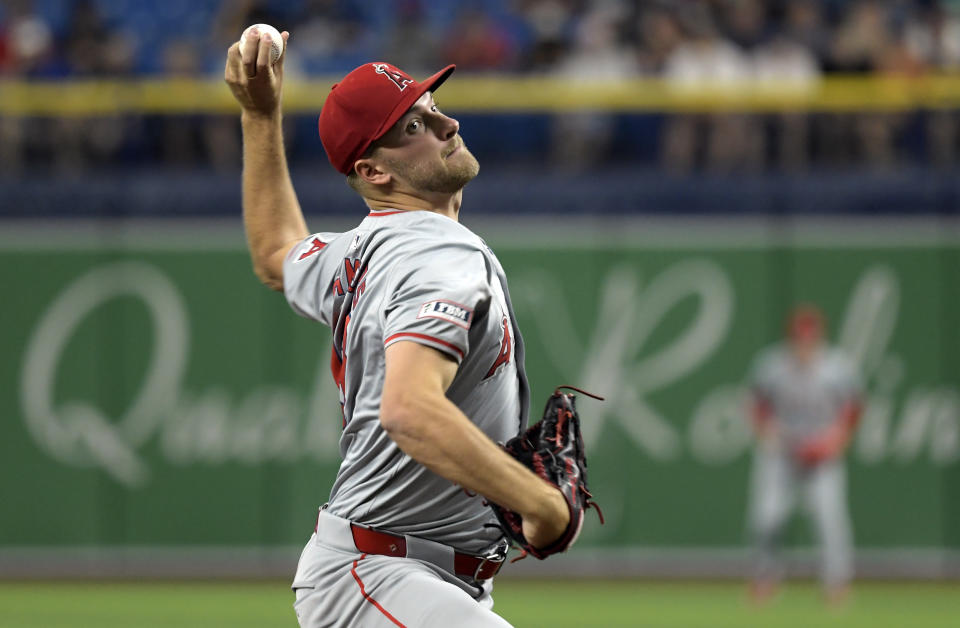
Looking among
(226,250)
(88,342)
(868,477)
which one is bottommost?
(868,477)

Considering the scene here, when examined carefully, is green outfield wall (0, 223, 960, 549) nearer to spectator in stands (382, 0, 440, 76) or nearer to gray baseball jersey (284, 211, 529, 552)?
spectator in stands (382, 0, 440, 76)

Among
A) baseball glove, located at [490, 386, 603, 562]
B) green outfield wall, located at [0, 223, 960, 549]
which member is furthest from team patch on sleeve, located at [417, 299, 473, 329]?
green outfield wall, located at [0, 223, 960, 549]

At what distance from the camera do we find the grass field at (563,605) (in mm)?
9789

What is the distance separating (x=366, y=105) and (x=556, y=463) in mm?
1033

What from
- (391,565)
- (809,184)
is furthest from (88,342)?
(391,565)

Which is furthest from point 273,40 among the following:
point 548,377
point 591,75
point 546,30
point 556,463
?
point 546,30

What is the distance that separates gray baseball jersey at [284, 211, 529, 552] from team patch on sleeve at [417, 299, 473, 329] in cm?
7

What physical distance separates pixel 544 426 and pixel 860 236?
10032 millimetres

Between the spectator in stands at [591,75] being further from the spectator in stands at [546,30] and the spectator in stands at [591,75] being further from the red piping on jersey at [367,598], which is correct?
the red piping on jersey at [367,598]

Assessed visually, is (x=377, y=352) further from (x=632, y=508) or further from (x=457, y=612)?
(x=632, y=508)

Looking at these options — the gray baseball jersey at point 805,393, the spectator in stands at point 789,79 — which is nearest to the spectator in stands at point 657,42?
the spectator in stands at point 789,79

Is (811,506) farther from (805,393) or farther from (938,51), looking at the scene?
(938,51)

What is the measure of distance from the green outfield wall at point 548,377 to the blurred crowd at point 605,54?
2.64 feet

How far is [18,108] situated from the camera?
12812 mm
